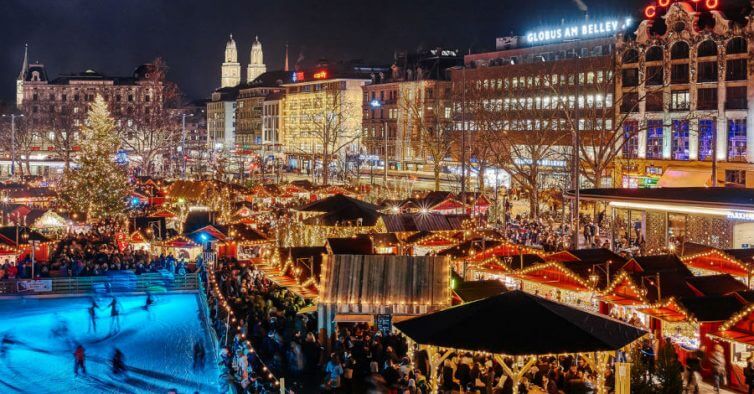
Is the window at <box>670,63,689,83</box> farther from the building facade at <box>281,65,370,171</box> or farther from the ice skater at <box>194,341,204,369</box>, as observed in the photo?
the building facade at <box>281,65,370,171</box>

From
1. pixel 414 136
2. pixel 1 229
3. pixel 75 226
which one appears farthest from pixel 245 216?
pixel 414 136

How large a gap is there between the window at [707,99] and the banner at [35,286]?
3991 centimetres

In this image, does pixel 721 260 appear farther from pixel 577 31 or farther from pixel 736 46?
pixel 577 31

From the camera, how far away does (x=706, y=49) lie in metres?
55.0

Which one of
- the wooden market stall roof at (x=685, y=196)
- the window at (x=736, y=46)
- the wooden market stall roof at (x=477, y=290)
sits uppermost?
the window at (x=736, y=46)

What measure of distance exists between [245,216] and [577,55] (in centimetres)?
3771

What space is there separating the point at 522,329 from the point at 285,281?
40.2ft

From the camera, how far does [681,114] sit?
186 feet

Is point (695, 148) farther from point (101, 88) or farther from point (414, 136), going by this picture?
point (101, 88)

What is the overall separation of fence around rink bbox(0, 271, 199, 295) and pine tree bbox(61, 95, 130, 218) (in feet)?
52.2

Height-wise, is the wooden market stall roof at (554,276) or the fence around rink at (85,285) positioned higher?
the wooden market stall roof at (554,276)

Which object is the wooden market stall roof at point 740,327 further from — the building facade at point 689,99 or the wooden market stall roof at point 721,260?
the building facade at point 689,99

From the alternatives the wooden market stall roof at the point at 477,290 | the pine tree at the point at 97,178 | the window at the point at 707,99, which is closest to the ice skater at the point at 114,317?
the wooden market stall roof at the point at 477,290

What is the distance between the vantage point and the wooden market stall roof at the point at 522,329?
11773 millimetres
